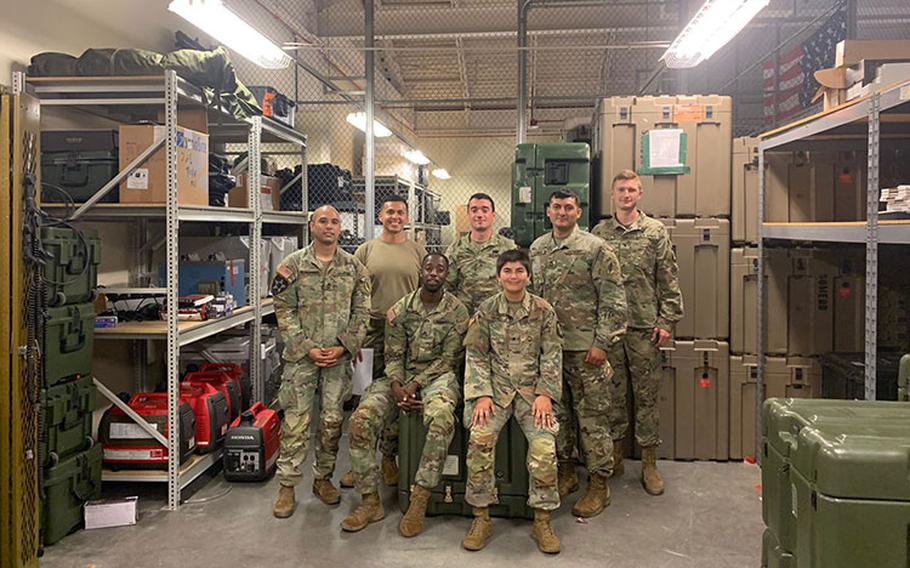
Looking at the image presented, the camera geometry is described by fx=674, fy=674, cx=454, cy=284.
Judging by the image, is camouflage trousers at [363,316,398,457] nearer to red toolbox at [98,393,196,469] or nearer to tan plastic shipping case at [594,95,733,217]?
red toolbox at [98,393,196,469]

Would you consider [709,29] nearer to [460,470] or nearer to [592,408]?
[592,408]

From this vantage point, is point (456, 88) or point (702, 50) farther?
point (456, 88)

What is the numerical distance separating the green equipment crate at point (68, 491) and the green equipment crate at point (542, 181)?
2.87 metres

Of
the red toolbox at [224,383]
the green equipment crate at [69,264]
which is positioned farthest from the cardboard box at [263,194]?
the green equipment crate at [69,264]

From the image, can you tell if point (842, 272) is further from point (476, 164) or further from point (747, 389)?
point (476, 164)

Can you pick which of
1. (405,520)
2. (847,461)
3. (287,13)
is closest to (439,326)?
(405,520)

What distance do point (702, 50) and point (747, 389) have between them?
2.39 metres

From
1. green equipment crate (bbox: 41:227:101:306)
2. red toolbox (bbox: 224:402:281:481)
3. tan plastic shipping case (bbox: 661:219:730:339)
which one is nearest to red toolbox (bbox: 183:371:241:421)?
red toolbox (bbox: 224:402:281:481)

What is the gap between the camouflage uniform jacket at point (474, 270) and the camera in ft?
13.7

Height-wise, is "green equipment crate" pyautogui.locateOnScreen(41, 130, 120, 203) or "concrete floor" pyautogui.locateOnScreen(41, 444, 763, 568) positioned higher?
"green equipment crate" pyautogui.locateOnScreen(41, 130, 120, 203)

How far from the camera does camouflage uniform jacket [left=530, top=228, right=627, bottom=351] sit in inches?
147

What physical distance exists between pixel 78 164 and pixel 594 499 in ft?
11.4

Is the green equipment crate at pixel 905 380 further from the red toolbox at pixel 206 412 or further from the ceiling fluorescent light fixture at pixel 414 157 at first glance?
the ceiling fluorescent light fixture at pixel 414 157

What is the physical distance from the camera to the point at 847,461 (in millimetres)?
1404
